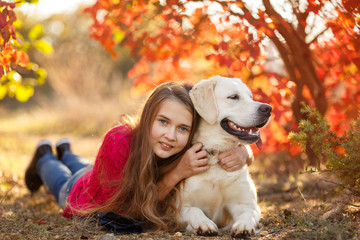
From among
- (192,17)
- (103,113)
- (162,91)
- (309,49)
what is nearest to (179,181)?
(162,91)

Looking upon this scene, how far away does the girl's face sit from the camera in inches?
106

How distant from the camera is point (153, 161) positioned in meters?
2.79

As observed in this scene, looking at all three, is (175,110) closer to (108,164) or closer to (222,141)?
(222,141)

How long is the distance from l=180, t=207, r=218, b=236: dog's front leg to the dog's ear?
59 cm

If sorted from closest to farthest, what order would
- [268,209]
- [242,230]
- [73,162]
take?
[242,230] → [268,209] → [73,162]

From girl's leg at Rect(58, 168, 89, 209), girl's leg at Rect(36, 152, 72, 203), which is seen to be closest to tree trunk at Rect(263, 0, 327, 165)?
girl's leg at Rect(58, 168, 89, 209)

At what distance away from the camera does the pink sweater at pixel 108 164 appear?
2811 millimetres

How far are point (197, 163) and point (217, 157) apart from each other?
0.16 metres

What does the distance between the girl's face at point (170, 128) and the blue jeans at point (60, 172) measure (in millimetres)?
1042

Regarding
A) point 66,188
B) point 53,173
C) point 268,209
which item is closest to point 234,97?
point 268,209

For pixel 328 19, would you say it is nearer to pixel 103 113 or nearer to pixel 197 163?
pixel 197 163

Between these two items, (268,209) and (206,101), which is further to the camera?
(268,209)

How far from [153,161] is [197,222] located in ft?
1.77

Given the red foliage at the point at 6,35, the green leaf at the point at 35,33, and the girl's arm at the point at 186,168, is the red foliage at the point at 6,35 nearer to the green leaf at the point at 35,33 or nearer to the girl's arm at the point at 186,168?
the green leaf at the point at 35,33
